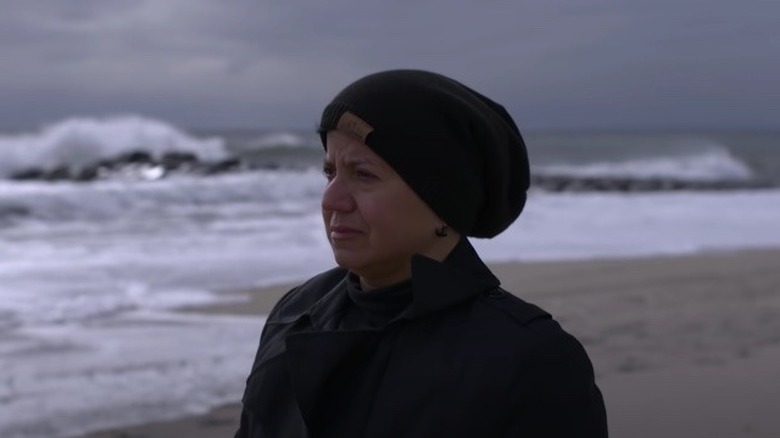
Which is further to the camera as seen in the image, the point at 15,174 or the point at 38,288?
the point at 15,174

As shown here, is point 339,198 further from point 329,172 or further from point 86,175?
point 86,175

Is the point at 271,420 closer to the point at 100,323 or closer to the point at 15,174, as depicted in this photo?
the point at 100,323

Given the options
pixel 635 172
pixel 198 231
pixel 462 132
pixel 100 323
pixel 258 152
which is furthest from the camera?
pixel 258 152

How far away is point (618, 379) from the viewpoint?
5738 mm

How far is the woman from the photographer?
5.14 feet

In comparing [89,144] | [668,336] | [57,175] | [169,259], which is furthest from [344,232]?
[89,144]

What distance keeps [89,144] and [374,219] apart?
39.2 m

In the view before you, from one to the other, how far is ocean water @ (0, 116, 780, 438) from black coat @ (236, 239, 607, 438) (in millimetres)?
3645

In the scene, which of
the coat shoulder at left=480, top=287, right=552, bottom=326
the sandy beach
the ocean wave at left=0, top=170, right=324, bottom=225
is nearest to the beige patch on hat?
the coat shoulder at left=480, top=287, right=552, bottom=326

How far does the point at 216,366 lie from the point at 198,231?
7.70m

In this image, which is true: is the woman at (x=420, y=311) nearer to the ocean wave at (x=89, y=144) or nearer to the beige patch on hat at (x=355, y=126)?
the beige patch on hat at (x=355, y=126)

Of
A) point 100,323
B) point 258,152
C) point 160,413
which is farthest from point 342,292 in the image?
point 258,152

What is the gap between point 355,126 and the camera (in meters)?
1.67

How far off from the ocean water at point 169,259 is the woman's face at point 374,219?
3.69m
